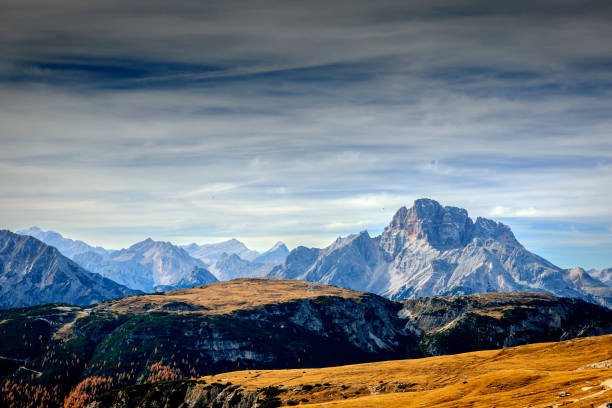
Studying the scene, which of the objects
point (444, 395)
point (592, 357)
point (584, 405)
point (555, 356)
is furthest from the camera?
point (555, 356)

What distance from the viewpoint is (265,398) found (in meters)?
196

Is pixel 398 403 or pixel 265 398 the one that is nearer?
pixel 398 403

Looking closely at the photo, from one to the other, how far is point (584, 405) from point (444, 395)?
43152mm

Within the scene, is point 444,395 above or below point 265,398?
above

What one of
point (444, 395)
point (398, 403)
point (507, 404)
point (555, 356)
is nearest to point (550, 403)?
point (507, 404)

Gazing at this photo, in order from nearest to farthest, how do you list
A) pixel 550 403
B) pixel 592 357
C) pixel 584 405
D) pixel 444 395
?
pixel 584 405
pixel 550 403
pixel 444 395
pixel 592 357

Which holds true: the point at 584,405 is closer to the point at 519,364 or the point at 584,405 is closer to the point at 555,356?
the point at 519,364

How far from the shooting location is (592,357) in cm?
17375

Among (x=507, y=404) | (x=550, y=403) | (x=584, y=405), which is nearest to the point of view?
(x=584, y=405)

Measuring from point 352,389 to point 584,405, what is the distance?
110432 millimetres

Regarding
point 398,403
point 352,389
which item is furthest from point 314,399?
point 398,403

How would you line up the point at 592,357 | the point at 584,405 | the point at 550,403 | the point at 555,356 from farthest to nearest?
the point at 555,356, the point at 592,357, the point at 550,403, the point at 584,405

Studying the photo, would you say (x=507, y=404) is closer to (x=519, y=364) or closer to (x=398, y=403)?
(x=398, y=403)

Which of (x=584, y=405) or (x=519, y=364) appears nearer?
(x=584, y=405)
